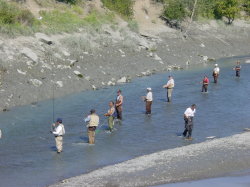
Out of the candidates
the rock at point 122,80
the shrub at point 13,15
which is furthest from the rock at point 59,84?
the shrub at point 13,15

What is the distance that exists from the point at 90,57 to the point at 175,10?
62.5 feet

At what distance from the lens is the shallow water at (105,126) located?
20844 mm

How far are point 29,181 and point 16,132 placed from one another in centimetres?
707

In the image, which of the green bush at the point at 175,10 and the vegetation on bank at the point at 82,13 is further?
the green bush at the point at 175,10

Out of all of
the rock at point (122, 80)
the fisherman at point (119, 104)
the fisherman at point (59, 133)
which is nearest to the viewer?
the fisherman at point (59, 133)

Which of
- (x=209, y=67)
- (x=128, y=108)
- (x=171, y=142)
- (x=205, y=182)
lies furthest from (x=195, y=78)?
(x=205, y=182)

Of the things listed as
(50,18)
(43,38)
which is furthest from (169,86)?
(50,18)

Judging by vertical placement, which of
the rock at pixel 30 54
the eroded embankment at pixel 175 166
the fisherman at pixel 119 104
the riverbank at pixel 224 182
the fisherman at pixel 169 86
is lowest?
the riverbank at pixel 224 182

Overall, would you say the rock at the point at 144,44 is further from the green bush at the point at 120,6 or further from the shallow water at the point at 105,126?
the shallow water at the point at 105,126

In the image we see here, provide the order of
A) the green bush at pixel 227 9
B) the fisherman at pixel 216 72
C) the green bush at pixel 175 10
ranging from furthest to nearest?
the green bush at pixel 227 9 < the green bush at pixel 175 10 < the fisherman at pixel 216 72

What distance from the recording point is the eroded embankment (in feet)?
61.9

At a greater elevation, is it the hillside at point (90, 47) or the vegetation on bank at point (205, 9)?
the vegetation on bank at point (205, 9)

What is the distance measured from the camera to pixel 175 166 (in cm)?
2030

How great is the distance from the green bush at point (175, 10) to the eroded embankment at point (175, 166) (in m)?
34.3
